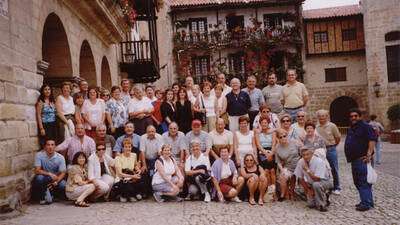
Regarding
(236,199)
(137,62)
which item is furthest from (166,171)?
(137,62)

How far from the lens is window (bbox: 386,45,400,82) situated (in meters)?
25.6

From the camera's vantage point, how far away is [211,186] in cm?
743

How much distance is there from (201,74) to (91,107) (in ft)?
70.0

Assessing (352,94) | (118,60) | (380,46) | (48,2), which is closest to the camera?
(48,2)

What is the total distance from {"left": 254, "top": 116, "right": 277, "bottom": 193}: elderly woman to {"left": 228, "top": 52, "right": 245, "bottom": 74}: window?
2128 centimetres

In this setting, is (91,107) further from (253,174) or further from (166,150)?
(253,174)

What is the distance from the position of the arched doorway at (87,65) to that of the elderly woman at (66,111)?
3712mm

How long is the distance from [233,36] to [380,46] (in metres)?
9.27

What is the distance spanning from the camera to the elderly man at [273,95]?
28.3 feet

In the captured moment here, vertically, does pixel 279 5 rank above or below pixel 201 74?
above

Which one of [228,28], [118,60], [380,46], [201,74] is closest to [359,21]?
[380,46]

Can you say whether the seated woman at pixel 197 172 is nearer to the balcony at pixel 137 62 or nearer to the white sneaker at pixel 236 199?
the white sneaker at pixel 236 199

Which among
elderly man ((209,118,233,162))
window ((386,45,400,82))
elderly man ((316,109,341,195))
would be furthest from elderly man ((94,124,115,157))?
window ((386,45,400,82))

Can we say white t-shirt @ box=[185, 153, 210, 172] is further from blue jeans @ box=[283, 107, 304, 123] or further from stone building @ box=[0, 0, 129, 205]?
stone building @ box=[0, 0, 129, 205]
